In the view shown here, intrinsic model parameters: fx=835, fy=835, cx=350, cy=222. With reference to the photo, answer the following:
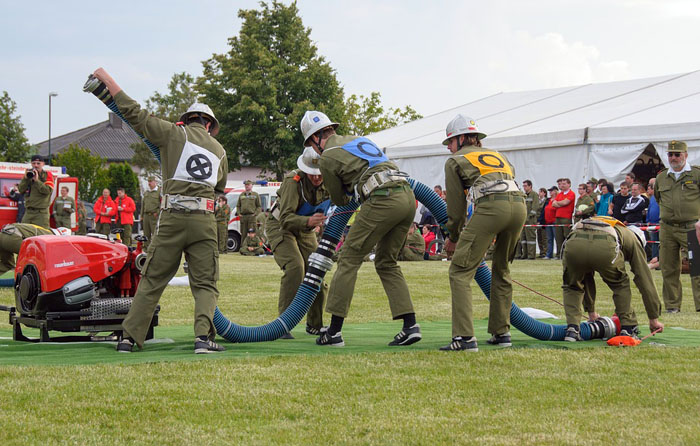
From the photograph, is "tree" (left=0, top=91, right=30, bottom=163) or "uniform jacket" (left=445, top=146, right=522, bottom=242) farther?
"tree" (left=0, top=91, right=30, bottom=163)

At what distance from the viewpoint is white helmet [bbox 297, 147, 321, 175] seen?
25.6 feet

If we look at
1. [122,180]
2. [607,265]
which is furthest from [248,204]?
[122,180]

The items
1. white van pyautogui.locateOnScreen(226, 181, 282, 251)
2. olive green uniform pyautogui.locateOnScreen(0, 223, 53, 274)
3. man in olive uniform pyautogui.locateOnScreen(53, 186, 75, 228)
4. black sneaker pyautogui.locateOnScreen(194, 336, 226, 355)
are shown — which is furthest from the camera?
white van pyautogui.locateOnScreen(226, 181, 282, 251)

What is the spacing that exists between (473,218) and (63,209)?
17.8 m

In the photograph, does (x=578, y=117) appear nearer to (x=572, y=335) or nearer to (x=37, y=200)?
(x=37, y=200)

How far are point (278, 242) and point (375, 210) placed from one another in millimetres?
1563

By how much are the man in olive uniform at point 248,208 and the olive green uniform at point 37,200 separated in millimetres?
9558

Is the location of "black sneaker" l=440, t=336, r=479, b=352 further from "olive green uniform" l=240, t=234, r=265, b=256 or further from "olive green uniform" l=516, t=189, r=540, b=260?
"olive green uniform" l=240, t=234, r=265, b=256

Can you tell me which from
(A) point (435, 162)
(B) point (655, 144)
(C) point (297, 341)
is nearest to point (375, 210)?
(C) point (297, 341)

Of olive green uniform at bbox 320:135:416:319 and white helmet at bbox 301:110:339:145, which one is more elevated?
white helmet at bbox 301:110:339:145

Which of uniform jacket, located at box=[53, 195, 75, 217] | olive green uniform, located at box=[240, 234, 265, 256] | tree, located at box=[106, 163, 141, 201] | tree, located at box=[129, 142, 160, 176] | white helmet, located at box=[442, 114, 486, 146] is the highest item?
tree, located at box=[129, 142, 160, 176]

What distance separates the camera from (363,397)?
5.09 m

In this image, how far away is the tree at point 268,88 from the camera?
45438mm

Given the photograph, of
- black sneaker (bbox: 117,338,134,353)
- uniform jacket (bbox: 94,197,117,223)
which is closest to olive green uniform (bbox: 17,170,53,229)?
black sneaker (bbox: 117,338,134,353)
